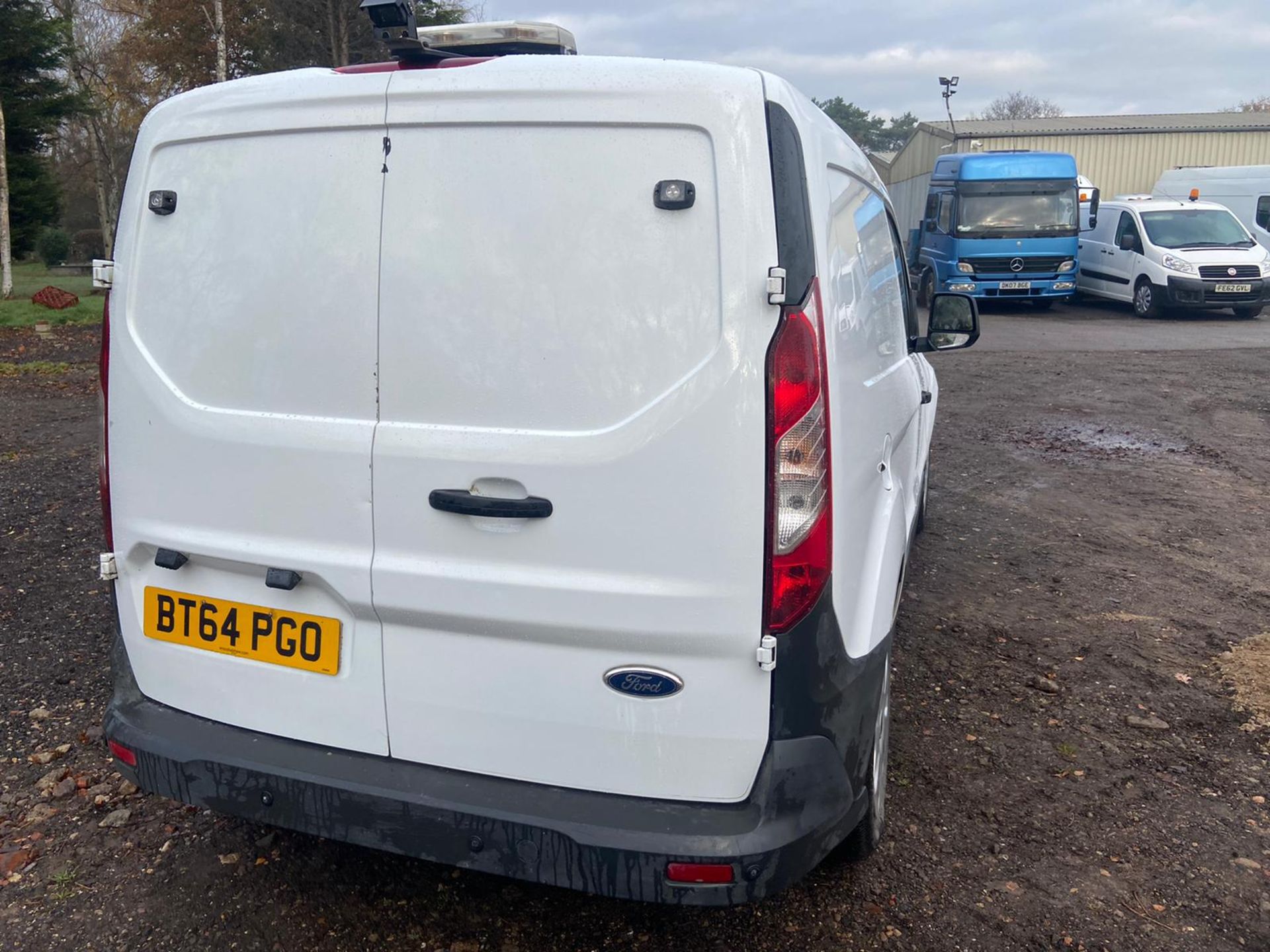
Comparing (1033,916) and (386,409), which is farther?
(1033,916)

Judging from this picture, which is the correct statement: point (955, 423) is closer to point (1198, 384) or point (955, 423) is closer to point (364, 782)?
point (1198, 384)

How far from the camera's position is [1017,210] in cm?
1909

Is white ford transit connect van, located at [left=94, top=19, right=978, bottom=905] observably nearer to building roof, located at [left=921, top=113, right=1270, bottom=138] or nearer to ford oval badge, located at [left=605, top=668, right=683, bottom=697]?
ford oval badge, located at [left=605, top=668, right=683, bottom=697]

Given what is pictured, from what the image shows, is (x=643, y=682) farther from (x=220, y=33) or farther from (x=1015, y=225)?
(x=220, y=33)

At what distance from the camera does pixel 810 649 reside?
7.29 feet

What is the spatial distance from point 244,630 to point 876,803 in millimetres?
1728

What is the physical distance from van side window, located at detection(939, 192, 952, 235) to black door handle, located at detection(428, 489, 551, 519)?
18.7m

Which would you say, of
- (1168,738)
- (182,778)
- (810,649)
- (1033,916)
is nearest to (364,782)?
(182,778)

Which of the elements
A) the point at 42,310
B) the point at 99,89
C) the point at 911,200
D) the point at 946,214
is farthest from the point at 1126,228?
the point at 99,89

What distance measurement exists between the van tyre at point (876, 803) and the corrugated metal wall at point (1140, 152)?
28.7 meters

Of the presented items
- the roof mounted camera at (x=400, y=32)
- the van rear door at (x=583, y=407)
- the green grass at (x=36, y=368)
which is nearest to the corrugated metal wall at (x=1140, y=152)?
the green grass at (x=36, y=368)

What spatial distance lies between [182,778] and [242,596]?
0.48 metres

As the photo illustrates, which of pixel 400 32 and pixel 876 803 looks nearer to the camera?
pixel 400 32

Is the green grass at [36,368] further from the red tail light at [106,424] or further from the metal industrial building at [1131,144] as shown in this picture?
the metal industrial building at [1131,144]
